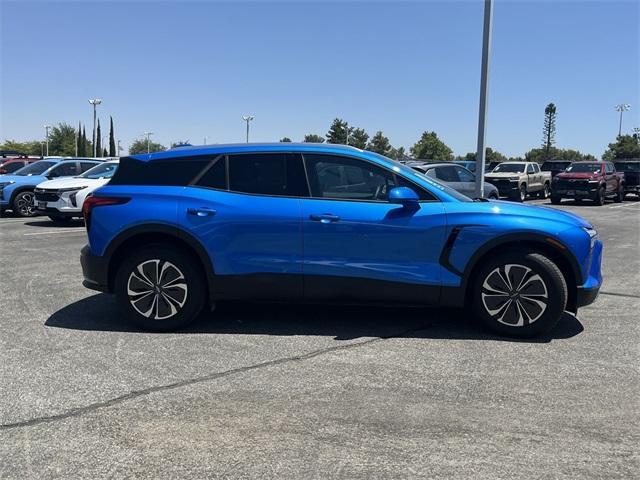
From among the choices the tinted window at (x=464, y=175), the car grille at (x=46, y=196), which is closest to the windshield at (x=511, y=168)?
the tinted window at (x=464, y=175)

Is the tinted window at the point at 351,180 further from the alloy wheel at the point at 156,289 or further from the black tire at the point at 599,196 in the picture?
the black tire at the point at 599,196

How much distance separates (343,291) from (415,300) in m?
0.64

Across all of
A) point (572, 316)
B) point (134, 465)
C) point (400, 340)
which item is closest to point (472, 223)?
point (400, 340)

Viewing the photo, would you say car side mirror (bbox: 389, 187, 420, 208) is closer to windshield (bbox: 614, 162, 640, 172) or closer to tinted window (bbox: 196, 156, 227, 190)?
tinted window (bbox: 196, 156, 227, 190)

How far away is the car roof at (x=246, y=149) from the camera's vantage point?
5.20 metres

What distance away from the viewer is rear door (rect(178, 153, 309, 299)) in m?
4.99

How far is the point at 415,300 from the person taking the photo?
5.00 meters

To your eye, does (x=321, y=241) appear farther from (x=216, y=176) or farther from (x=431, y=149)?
(x=431, y=149)

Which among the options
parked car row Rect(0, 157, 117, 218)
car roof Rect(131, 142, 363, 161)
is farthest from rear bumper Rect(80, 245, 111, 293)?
parked car row Rect(0, 157, 117, 218)

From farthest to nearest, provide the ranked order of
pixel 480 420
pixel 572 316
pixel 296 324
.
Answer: pixel 572 316 < pixel 296 324 < pixel 480 420

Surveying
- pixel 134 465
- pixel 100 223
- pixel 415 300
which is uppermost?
pixel 100 223

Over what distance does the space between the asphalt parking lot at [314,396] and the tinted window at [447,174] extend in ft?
34.1

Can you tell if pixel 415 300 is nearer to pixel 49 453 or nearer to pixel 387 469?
pixel 387 469

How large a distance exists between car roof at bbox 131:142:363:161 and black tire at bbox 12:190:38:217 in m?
12.2
